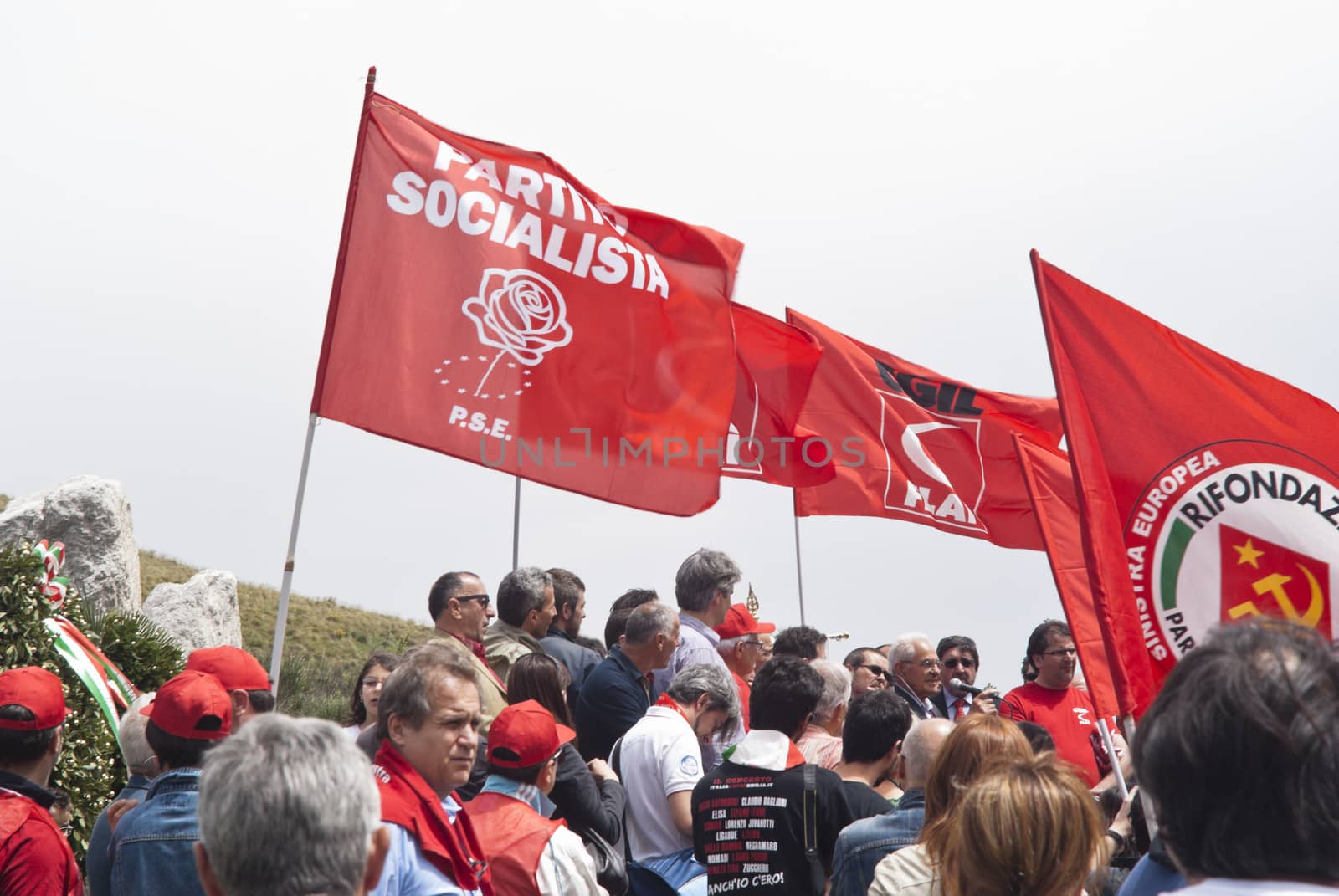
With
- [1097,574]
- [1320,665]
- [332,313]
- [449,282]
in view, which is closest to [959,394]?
[449,282]

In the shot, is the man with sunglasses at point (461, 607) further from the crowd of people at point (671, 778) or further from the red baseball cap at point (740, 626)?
the red baseball cap at point (740, 626)

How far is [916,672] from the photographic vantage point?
8945mm

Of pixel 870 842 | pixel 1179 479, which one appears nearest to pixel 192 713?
pixel 870 842

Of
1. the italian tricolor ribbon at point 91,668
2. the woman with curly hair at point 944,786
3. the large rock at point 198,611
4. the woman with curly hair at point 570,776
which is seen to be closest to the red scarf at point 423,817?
the woman with curly hair at point 944,786

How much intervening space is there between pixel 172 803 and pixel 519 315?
4.55 meters

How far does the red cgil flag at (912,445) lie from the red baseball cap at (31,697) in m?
7.40

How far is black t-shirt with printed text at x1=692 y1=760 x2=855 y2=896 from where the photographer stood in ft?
17.9

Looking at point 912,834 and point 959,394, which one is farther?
point 959,394

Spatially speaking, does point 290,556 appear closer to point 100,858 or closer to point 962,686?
point 100,858

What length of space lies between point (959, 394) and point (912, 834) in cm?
823

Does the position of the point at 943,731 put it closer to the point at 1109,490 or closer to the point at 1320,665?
the point at 1109,490

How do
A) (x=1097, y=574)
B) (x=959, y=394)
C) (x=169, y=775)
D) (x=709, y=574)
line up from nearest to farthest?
(x=169, y=775), (x=1097, y=574), (x=709, y=574), (x=959, y=394)

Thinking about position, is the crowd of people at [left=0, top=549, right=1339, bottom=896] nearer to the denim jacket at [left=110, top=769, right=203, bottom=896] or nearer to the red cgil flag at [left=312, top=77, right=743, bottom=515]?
→ the denim jacket at [left=110, top=769, right=203, bottom=896]

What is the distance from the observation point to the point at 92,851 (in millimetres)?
4906
